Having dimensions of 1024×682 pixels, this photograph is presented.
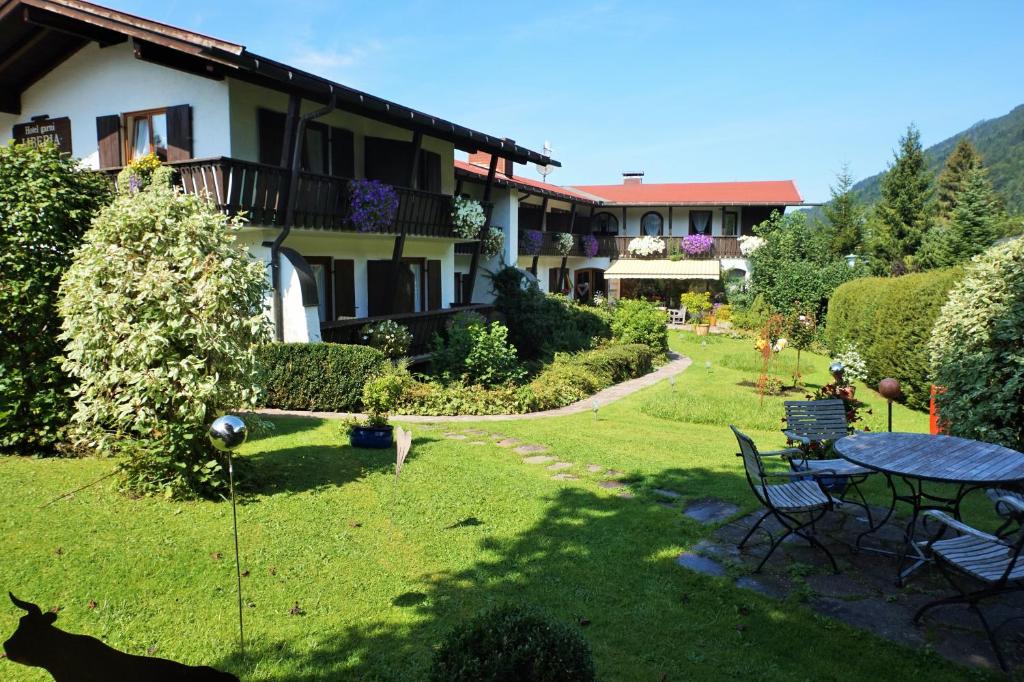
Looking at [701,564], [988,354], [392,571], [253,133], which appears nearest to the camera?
[392,571]

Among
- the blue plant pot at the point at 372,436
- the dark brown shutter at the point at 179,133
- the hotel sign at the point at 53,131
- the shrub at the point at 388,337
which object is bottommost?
the blue plant pot at the point at 372,436

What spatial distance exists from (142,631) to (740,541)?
15.4 feet

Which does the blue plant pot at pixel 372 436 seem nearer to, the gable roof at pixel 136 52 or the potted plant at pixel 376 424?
the potted plant at pixel 376 424

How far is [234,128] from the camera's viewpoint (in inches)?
480

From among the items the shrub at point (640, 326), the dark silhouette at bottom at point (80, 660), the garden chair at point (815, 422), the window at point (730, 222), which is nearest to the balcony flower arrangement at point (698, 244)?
the window at point (730, 222)

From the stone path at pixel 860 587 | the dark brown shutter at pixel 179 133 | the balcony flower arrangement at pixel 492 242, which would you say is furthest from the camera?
the balcony flower arrangement at pixel 492 242

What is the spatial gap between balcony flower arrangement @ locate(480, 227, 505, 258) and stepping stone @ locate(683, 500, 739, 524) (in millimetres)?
14650

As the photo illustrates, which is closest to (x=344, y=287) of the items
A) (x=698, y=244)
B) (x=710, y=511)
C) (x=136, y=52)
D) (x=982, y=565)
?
(x=136, y=52)

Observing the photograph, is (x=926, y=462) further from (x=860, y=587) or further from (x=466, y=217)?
(x=466, y=217)

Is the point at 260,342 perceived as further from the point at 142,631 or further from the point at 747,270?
the point at 747,270

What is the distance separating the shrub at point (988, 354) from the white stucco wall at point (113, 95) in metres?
12.2

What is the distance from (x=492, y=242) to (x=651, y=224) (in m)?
18.9

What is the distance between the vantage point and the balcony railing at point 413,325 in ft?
44.8

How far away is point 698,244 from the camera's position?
34531 mm
